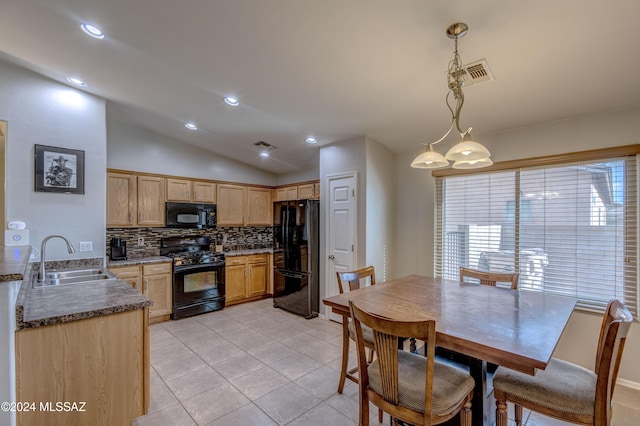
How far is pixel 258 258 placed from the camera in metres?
5.16

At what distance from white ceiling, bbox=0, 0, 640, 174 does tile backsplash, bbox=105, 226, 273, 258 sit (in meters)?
1.91

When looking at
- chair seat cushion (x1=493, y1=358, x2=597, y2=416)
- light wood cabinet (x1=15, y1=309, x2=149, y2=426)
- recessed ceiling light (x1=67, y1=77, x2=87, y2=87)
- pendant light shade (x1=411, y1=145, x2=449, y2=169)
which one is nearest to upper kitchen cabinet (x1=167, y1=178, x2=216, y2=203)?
recessed ceiling light (x1=67, y1=77, x2=87, y2=87)

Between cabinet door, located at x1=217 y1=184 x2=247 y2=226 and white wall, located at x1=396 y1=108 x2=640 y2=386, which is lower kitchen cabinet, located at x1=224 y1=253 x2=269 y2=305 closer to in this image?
cabinet door, located at x1=217 y1=184 x2=247 y2=226

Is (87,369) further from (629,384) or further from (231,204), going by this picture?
(629,384)

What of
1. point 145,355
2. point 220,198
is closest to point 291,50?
point 145,355

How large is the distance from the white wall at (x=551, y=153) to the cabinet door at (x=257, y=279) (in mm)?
2497

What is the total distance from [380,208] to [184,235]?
3.21 meters

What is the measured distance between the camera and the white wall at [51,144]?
2.88 meters

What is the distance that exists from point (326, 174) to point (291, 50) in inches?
82.4

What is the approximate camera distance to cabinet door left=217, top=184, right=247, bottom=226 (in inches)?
200

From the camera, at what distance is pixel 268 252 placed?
5262 millimetres

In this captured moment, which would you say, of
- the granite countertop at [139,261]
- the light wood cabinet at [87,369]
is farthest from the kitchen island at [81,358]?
the granite countertop at [139,261]

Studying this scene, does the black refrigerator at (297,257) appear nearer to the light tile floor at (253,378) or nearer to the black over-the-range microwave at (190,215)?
the light tile floor at (253,378)

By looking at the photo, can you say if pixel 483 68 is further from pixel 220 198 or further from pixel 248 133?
pixel 220 198
